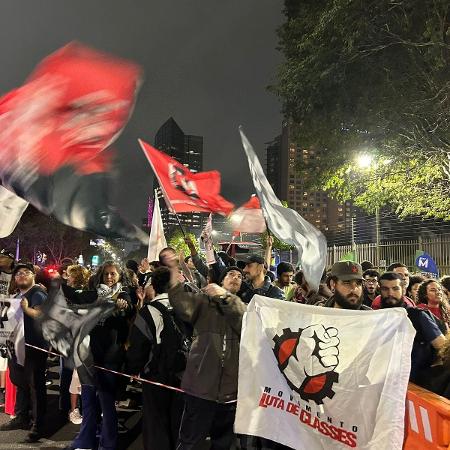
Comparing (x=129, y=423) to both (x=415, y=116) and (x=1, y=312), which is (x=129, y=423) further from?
(x=415, y=116)

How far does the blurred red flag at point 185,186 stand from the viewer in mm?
6883

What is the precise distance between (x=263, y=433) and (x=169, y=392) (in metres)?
1.24

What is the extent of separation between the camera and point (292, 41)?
1480cm

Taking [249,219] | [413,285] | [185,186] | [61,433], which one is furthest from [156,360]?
[249,219]

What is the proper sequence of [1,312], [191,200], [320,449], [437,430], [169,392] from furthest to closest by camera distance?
[191,200], [1,312], [169,392], [320,449], [437,430]

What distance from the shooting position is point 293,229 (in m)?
5.22

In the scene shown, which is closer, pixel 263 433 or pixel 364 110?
pixel 263 433

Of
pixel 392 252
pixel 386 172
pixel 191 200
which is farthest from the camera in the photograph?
pixel 392 252

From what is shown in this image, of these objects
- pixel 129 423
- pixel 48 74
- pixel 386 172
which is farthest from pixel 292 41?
pixel 129 423

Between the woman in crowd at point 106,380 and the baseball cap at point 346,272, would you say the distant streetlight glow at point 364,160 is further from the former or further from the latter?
the baseball cap at point 346,272

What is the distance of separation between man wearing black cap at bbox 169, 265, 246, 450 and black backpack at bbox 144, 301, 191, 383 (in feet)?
1.38

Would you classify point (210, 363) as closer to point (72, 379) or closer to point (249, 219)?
point (72, 379)

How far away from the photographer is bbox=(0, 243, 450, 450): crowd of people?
4250 mm

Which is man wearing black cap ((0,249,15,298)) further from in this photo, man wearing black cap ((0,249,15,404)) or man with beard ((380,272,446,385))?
man with beard ((380,272,446,385))
